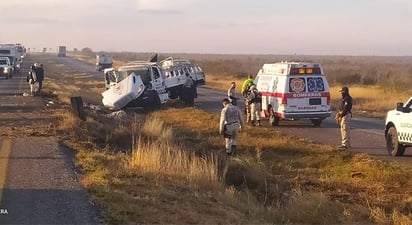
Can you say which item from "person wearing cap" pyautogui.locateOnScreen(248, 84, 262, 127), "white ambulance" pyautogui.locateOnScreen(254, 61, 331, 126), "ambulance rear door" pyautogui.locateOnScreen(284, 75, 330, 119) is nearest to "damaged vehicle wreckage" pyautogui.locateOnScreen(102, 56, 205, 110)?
"person wearing cap" pyautogui.locateOnScreen(248, 84, 262, 127)

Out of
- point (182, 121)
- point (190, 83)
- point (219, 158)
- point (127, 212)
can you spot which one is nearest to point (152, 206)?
point (127, 212)

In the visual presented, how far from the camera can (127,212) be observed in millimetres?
8680

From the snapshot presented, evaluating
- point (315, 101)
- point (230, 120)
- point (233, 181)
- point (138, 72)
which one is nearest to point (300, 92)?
point (315, 101)

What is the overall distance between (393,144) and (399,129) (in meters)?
0.70

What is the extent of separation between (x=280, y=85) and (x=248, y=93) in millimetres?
1518

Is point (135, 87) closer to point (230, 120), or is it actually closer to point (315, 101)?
point (315, 101)

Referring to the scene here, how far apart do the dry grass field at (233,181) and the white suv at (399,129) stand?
0.94m

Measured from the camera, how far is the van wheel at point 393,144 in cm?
1720

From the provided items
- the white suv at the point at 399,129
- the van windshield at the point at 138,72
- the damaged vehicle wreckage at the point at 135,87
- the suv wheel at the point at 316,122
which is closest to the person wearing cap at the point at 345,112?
the white suv at the point at 399,129

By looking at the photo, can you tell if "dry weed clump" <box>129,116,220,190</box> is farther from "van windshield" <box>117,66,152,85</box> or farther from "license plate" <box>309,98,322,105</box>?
"van windshield" <box>117,66,152,85</box>

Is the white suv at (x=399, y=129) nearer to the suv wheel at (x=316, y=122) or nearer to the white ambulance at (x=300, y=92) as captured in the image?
the white ambulance at (x=300, y=92)

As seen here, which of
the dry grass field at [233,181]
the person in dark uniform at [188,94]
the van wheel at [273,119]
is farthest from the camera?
the person in dark uniform at [188,94]

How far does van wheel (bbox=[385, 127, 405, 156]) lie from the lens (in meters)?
17.2

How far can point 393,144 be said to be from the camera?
1748 centimetres
